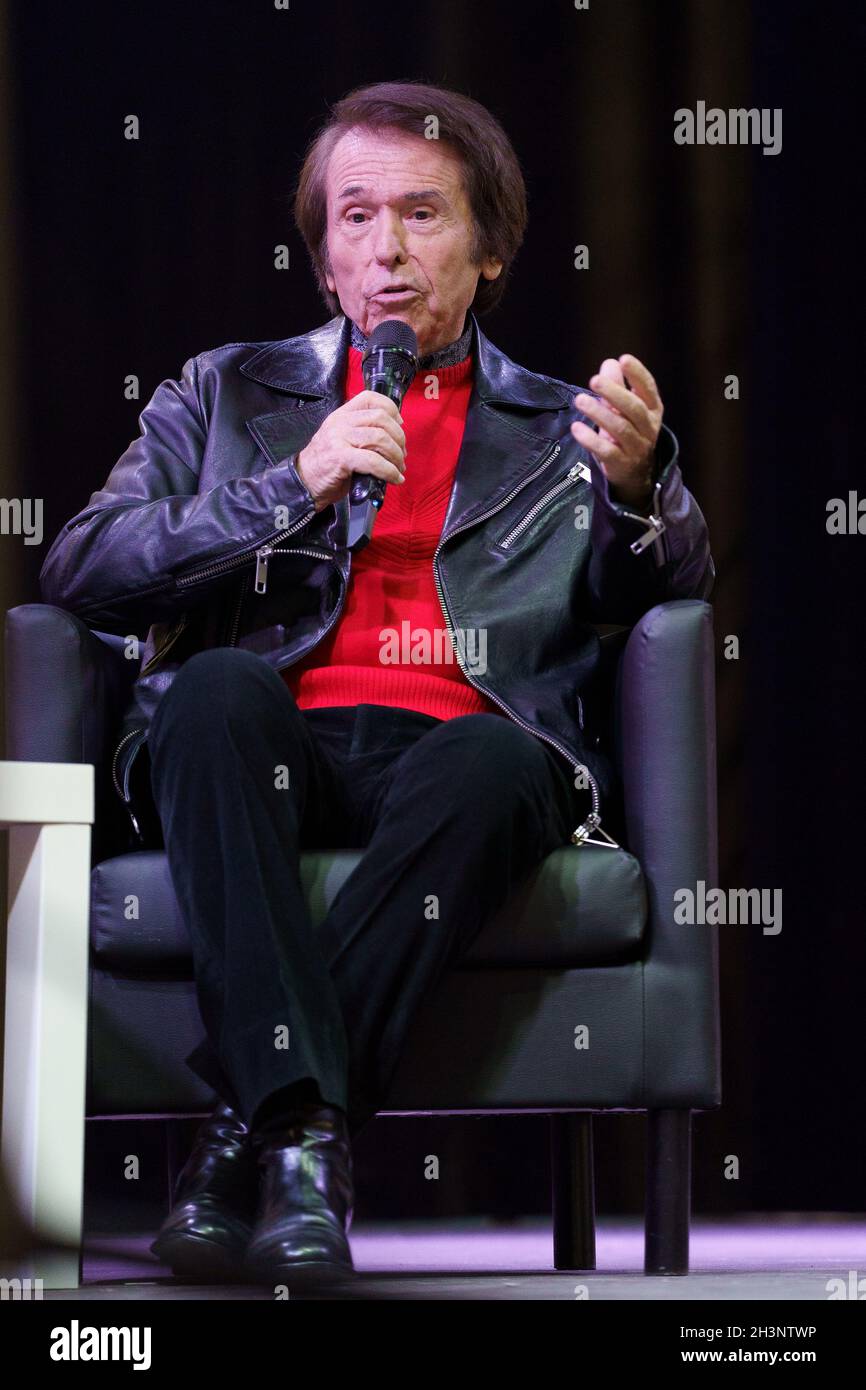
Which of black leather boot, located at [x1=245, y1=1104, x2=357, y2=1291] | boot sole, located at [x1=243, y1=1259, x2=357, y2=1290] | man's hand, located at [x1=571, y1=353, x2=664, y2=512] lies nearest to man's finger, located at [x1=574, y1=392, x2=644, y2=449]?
man's hand, located at [x1=571, y1=353, x2=664, y2=512]

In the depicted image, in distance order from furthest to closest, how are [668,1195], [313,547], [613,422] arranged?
1. [313,547]
2. [613,422]
3. [668,1195]

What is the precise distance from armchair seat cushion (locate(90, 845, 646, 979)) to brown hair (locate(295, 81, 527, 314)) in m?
0.76

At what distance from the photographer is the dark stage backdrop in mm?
2242

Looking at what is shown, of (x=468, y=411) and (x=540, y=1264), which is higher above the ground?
(x=468, y=411)

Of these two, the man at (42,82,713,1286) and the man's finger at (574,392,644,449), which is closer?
the man at (42,82,713,1286)

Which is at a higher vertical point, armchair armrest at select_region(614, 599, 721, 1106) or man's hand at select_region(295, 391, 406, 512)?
man's hand at select_region(295, 391, 406, 512)

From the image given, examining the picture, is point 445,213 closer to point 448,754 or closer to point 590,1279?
point 448,754

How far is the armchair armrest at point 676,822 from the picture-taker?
146cm

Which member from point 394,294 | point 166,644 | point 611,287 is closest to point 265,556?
point 166,644

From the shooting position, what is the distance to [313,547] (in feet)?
5.42

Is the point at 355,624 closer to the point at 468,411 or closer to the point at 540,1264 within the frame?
the point at 468,411

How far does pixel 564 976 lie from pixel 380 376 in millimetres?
579

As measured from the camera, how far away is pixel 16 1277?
1.21 metres

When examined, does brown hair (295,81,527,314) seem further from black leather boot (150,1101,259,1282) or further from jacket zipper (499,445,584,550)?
black leather boot (150,1101,259,1282)
